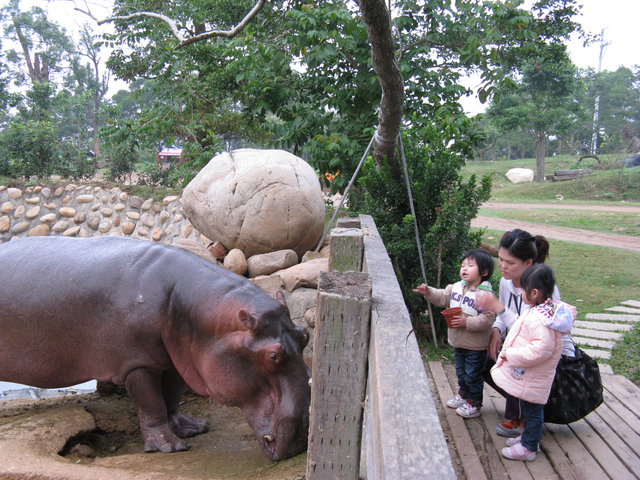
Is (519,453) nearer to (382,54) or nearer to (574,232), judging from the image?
(382,54)

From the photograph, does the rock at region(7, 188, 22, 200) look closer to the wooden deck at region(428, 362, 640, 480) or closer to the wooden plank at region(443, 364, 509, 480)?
the wooden deck at region(428, 362, 640, 480)

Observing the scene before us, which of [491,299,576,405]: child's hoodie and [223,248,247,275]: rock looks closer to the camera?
[491,299,576,405]: child's hoodie

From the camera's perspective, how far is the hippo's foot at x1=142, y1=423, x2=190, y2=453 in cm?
331

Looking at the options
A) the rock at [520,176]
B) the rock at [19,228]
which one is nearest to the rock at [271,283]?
the rock at [19,228]

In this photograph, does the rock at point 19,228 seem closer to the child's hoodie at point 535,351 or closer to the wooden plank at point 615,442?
the child's hoodie at point 535,351

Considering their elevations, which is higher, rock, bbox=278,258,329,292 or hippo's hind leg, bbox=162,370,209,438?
rock, bbox=278,258,329,292

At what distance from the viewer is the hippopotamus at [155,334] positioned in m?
3.03

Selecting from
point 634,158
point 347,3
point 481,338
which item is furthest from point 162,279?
point 634,158

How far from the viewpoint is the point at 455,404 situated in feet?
11.5

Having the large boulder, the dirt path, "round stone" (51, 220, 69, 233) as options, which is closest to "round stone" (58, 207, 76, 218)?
"round stone" (51, 220, 69, 233)

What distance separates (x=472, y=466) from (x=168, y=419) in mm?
1916

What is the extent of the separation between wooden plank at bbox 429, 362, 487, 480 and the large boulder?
210 centimetres

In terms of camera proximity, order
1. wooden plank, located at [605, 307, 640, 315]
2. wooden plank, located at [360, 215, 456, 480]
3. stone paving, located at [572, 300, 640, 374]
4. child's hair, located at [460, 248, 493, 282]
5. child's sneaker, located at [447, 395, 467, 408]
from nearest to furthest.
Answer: wooden plank, located at [360, 215, 456, 480], child's hair, located at [460, 248, 493, 282], child's sneaker, located at [447, 395, 467, 408], stone paving, located at [572, 300, 640, 374], wooden plank, located at [605, 307, 640, 315]

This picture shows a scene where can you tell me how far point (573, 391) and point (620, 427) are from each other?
626mm
